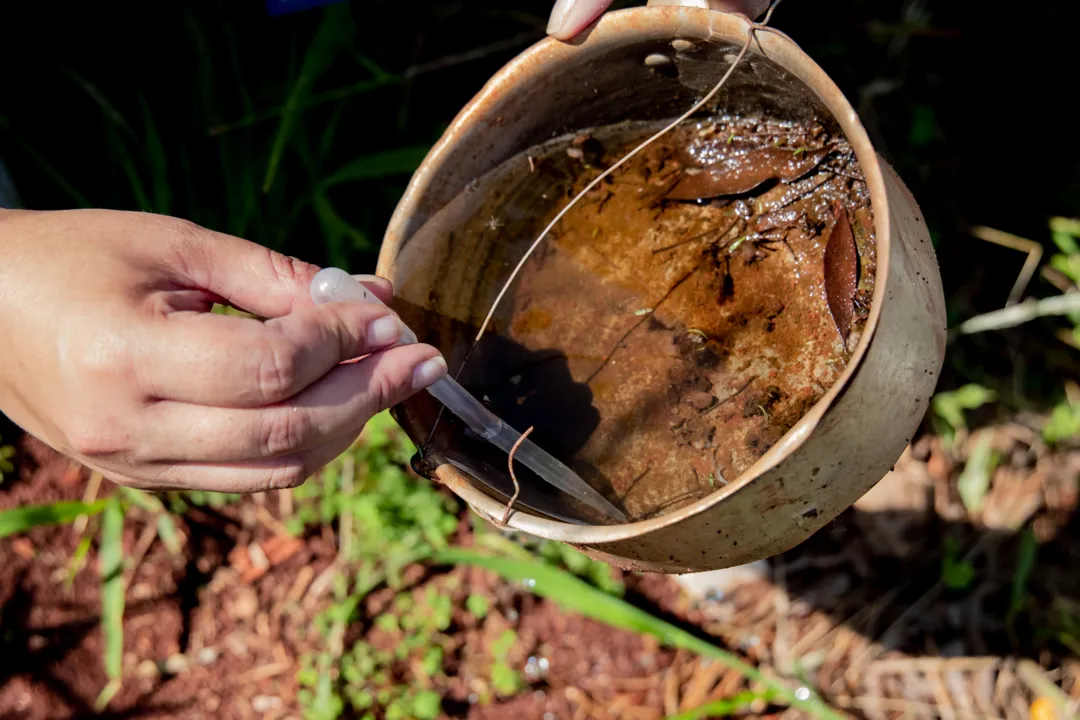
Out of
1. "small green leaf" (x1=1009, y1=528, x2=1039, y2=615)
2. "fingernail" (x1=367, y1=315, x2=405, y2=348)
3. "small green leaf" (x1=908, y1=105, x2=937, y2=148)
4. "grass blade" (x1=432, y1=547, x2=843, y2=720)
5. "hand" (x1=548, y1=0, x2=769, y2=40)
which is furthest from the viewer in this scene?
"small green leaf" (x1=908, y1=105, x2=937, y2=148)

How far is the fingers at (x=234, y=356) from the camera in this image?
2.53ft

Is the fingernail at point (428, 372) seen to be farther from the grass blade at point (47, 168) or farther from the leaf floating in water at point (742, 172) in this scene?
the grass blade at point (47, 168)

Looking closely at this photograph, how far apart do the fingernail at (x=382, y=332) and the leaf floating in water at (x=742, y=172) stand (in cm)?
52

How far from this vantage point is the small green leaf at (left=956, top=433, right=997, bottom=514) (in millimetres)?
1674

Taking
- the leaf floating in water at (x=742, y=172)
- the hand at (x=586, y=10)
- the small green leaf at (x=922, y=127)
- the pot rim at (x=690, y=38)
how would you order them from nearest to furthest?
1. the pot rim at (x=690, y=38)
2. the hand at (x=586, y=10)
3. the leaf floating in water at (x=742, y=172)
4. the small green leaf at (x=922, y=127)

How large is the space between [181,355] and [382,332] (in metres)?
0.19

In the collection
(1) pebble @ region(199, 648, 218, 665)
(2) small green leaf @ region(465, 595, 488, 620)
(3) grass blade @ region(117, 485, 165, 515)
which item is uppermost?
(3) grass blade @ region(117, 485, 165, 515)

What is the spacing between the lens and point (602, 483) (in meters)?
1.09

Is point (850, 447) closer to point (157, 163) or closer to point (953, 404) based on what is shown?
point (953, 404)

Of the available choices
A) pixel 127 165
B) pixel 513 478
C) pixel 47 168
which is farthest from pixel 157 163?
pixel 513 478

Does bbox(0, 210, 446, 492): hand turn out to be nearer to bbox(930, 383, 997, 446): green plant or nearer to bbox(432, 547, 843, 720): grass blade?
bbox(432, 547, 843, 720): grass blade

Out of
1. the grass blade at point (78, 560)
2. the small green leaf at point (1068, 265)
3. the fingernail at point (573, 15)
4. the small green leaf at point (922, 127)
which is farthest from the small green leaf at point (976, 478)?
the grass blade at point (78, 560)

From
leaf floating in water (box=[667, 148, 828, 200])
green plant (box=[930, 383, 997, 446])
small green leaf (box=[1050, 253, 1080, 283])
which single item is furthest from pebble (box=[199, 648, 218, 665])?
small green leaf (box=[1050, 253, 1080, 283])

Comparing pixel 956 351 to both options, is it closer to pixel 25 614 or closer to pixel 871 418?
pixel 871 418
